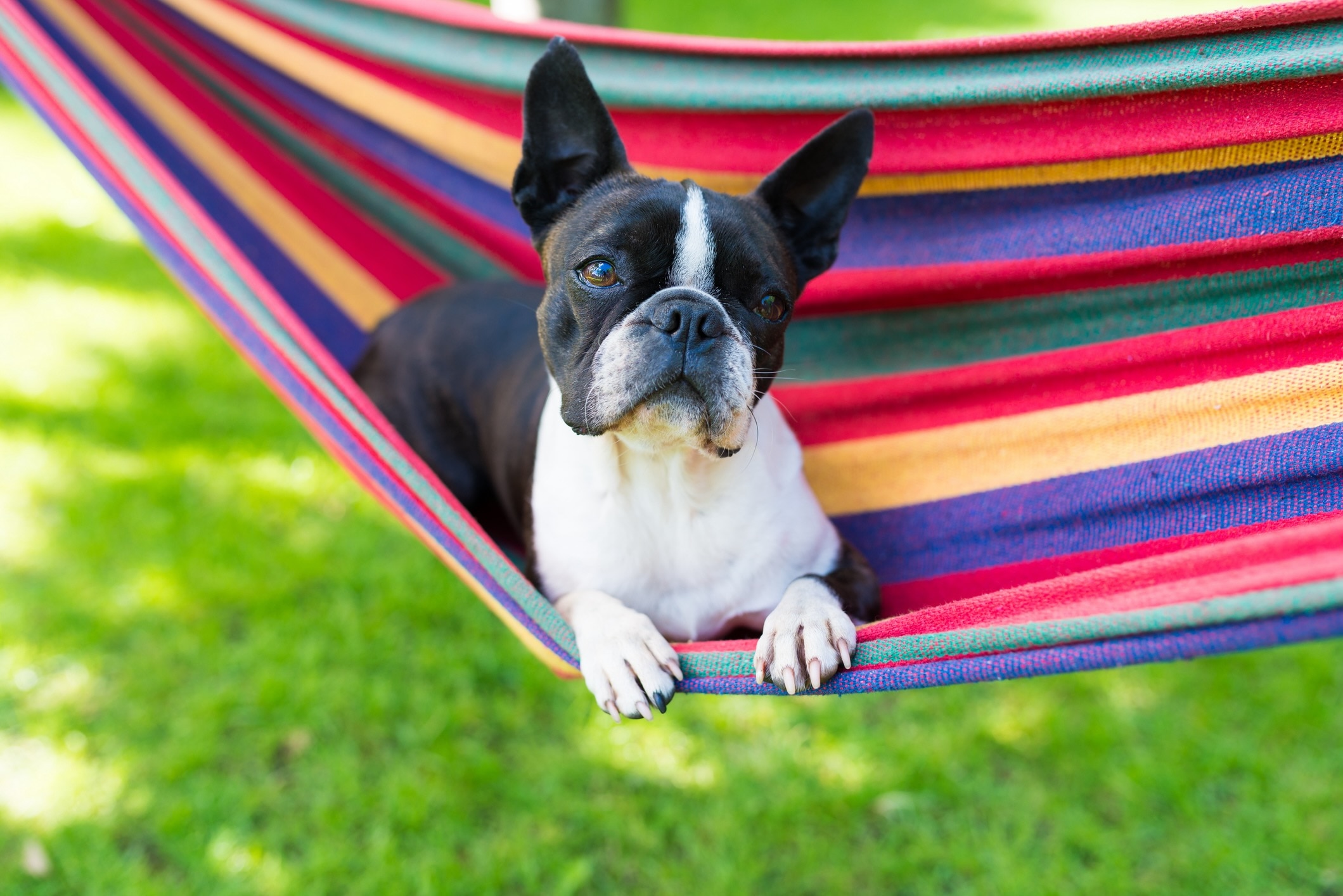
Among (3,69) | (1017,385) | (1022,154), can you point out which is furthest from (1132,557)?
(3,69)

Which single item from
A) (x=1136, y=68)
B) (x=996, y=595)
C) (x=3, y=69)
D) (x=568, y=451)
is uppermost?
(x=1136, y=68)

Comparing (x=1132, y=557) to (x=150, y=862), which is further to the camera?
(x=150, y=862)

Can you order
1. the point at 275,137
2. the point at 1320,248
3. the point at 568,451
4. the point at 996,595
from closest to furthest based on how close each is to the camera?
1. the point at 996,595
2. the point at 1320,248
3. the point at 568,451
4. the point at 275,137

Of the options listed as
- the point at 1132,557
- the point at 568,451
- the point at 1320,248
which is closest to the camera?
the point at 1320,248

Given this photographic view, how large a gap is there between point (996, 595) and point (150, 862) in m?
2.72

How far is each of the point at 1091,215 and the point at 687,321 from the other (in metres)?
1.17

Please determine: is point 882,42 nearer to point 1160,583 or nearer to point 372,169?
point 1160,583

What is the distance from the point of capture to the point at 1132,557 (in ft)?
9.03

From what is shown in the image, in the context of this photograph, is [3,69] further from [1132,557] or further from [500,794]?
[1132,557]

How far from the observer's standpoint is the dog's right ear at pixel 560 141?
2.75 meters

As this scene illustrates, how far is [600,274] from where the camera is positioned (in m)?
2.71

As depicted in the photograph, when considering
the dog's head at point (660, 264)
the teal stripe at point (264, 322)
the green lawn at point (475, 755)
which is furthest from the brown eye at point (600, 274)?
the green lawn at point (475, 755)

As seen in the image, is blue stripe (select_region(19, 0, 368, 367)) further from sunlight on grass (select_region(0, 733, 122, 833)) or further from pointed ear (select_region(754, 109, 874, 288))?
pointed ear (select_region(754, 109, 874, 288))

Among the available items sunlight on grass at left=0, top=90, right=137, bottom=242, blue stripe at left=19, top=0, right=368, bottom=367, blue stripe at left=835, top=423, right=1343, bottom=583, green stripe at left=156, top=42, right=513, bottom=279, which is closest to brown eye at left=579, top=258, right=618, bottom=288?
blue stripe at left=835, top=423, right=1343, bottom=583
